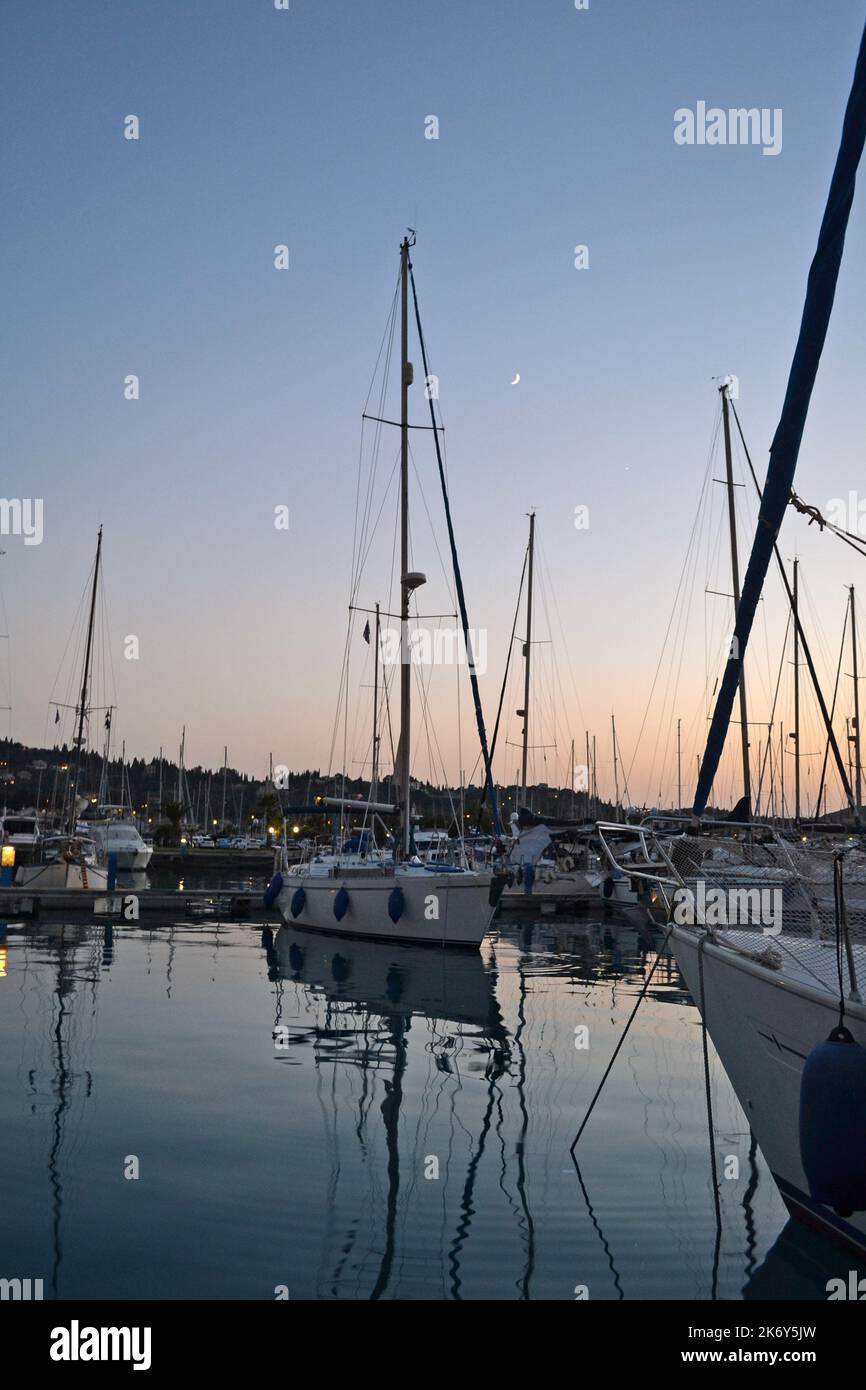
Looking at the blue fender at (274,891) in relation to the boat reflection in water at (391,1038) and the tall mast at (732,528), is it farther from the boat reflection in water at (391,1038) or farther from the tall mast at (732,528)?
the tall mast at (732,528)

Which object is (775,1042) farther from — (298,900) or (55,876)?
(55,876)

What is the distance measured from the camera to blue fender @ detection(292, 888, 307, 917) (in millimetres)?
26812

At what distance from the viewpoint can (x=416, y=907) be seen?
23.0m

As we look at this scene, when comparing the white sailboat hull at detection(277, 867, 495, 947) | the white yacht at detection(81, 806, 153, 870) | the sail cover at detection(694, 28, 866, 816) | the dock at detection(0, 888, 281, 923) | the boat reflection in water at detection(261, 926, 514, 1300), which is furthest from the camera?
the white yacht at detection(81, 806, 153, 870)

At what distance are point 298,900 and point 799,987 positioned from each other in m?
22.0

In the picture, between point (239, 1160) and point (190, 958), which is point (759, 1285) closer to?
point (239, 1160)

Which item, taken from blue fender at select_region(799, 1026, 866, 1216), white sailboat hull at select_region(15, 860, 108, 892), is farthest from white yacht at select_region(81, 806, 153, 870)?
blue fender at select_region(799, 1026, 866, 1216)

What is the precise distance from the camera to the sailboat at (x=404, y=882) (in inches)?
877

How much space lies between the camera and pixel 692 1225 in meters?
7.00

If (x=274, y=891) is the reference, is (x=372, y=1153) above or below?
above

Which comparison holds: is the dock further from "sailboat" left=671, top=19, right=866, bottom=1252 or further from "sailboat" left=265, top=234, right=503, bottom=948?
"sailboat" left=671, top=19, right=866, bottom=1252

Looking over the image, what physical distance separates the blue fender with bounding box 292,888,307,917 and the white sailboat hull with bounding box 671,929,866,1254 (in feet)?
64.7

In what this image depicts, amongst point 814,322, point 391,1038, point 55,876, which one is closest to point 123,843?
point 55,876
